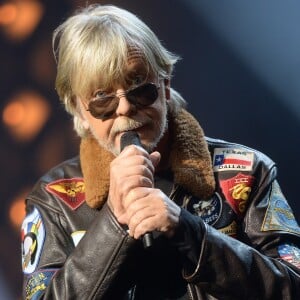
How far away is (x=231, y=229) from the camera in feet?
4.14

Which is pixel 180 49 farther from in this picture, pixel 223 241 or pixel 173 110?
pixel 223 241

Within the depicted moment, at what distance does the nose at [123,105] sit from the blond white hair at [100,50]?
26 mm

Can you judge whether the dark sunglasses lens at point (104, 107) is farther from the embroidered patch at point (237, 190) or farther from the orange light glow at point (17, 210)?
the orange light glow at point (17, 210)

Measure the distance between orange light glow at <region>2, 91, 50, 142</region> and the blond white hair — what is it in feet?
1.25

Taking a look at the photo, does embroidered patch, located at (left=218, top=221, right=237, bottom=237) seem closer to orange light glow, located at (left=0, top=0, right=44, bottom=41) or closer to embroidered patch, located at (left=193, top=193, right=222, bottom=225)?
embroidered patch, located at (left=193, top=193, right=222, bottom=225)

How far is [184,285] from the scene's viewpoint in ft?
3.87

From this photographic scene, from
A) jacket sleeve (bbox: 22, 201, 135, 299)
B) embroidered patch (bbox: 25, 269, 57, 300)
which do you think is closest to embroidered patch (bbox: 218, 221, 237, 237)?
jacket sleeve (bbox: 22, 201, 135, 299)

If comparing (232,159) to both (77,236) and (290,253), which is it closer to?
(290,253)

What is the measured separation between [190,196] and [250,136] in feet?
1.35

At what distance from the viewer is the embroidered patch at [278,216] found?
1.24m

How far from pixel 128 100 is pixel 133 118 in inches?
1.3

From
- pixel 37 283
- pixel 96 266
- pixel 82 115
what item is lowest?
pixel 37 283

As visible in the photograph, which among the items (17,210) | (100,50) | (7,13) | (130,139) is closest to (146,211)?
(130,139)

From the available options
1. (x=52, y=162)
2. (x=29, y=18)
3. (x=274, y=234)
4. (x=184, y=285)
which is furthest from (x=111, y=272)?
(x=29, y=18)
